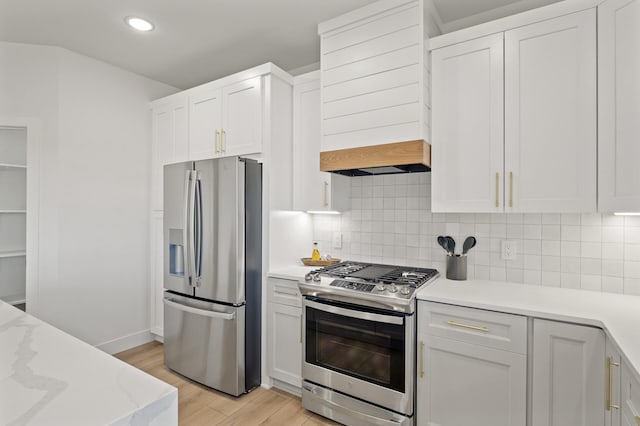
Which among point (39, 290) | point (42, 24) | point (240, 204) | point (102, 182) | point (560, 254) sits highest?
point (42, 24)

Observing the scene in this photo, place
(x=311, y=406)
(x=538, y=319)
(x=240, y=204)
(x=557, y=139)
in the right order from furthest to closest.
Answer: (x=240, y=204) < (x=311, y=406) < (x=557, y=139) < (x=538, y=319)

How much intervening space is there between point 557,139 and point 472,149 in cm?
43

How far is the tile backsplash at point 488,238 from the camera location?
199 cm

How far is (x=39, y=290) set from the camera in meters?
2.78

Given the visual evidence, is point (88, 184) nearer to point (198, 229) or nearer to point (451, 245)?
point (198, 229)

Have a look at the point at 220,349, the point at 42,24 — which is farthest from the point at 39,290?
the point at 42,24

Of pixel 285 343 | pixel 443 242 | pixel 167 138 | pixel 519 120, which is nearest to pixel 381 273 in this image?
pixel 443 242

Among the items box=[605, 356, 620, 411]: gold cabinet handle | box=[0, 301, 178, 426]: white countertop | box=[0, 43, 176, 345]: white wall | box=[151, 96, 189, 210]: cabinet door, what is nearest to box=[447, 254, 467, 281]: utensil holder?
box=[605, 356, 620, 411]: gold cabinet handle

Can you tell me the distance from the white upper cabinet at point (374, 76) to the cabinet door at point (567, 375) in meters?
1.27

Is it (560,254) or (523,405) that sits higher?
(560,254)

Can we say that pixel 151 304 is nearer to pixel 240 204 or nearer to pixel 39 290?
pixel 39 290

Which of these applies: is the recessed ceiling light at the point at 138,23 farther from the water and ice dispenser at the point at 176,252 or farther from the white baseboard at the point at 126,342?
the white baseboard at the point at 126,342

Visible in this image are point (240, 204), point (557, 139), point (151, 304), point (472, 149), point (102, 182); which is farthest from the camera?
point (151, 304)

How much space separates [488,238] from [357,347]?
116 centimetres
